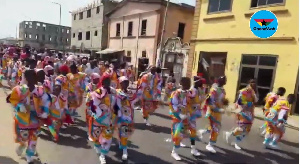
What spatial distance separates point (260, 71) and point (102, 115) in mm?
8699

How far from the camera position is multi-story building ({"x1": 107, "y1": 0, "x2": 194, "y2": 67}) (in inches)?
716

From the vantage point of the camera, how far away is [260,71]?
1066 cm

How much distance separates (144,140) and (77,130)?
184cm

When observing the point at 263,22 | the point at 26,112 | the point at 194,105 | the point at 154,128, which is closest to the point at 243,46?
the point at 263,22

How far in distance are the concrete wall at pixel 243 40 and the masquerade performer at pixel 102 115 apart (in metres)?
8.21

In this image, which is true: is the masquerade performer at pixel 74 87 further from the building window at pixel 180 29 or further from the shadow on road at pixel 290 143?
the building window at pixel 180 29

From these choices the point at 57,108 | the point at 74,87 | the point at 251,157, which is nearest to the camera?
the point at 57,108

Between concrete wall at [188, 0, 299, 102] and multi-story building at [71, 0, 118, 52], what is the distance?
608 inches

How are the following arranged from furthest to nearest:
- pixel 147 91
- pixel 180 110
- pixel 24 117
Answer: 1. pixel 147 91
2. pixel 180 110
3. pixel 24 117

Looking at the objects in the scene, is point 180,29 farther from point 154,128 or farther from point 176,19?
point 154,128

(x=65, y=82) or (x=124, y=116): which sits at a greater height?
(x=65, y=82)

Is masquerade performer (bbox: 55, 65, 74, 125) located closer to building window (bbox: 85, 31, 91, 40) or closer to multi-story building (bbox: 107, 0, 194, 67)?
multi-story building (bbox: 107, 0, 194, 67)

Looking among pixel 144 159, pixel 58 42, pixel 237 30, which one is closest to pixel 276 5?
pixel 237 30

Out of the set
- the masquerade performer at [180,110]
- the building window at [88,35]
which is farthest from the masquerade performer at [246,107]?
the building window at [88,35]
